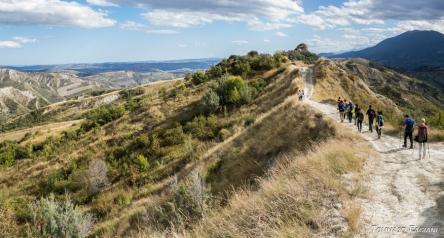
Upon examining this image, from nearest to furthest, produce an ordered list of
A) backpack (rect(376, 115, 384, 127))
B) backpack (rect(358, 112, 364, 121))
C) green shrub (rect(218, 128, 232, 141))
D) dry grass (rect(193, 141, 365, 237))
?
1. dry grass (rect(193, 141, 365, 237))
2. backpack (rect(376, 115, 384, 127))
3. backpack (rect(358, 112, 364, 121))
4. green shrub (rect(218, 128, 232, 141))

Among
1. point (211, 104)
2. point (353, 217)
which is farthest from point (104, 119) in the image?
point (353, 217)

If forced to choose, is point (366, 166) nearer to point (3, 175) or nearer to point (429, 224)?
point (429, 224)

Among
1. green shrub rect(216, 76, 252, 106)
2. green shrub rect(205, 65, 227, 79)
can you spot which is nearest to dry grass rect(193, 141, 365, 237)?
green shrub rect(216, 76, 252, 106)

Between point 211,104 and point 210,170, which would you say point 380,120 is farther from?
point 211,104

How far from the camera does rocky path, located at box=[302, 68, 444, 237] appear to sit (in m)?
9.22

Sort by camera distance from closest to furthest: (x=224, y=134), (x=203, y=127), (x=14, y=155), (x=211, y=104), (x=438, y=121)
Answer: (x=438, y=121), (x=224, y=134), (x=203, y=127), (x=211, y=104), (x=14, y=155)

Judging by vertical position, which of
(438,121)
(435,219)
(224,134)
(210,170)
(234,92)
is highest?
(234,92)

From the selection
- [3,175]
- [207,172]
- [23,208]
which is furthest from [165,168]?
[3,175]

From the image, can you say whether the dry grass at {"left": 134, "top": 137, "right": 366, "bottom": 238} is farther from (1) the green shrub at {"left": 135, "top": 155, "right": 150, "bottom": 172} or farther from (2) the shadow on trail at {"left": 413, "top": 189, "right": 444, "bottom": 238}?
(1) the green shrub at {"left": 135, "top": 155, "right": 150, "bottom": 172}

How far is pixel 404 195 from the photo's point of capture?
12.2 m

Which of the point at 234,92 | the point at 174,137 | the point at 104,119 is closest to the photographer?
the point at 174,137

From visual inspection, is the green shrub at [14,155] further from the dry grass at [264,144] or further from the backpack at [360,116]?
the backpack at [360,116]

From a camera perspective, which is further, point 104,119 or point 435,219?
point 104,119

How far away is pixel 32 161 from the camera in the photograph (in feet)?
145
